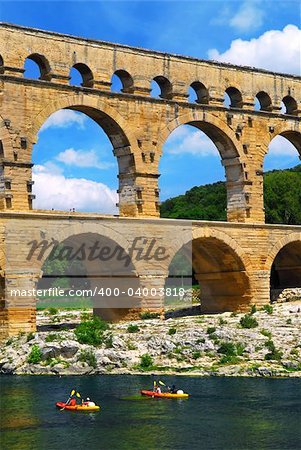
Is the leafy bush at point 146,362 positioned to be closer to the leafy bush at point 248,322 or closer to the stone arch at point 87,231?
the leafy bush at point 248,322

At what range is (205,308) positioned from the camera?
195ft

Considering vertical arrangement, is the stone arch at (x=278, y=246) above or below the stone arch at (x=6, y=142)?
below

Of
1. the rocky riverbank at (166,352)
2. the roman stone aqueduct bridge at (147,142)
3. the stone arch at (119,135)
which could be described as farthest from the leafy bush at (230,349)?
the stone arch at (119,135)

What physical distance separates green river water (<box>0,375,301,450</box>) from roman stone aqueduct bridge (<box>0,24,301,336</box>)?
10.2 meters

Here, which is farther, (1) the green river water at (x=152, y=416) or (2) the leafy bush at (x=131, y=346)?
(2) the leafy bush at (x=131, y=346)

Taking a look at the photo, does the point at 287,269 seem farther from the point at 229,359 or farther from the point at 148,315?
the point at 229,359

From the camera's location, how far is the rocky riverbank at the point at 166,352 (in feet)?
135

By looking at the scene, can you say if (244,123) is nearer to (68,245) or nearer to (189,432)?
(68,245)

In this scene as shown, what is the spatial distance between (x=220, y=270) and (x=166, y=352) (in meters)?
14.9

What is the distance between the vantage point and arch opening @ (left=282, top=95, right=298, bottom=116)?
60656mm

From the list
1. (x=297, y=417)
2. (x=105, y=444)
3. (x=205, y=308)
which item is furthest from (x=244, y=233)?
(x=105, y=444)

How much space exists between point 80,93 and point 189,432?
25.7 m

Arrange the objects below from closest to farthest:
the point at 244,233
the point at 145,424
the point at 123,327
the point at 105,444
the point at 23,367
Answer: the point at 105,444 → the point at 145,424 → the point at 23,367 → the point at 123,327 → the point at 244,233

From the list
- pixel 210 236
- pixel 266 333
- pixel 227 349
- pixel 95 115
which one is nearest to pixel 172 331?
pixel 227 349
